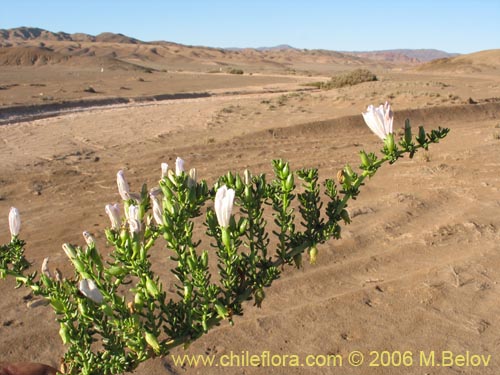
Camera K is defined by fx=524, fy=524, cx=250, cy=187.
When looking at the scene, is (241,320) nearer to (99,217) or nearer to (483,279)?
(483,279)

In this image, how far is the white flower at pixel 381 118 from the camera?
57.4 inches

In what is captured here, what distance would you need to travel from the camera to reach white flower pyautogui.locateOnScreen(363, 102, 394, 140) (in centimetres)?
146

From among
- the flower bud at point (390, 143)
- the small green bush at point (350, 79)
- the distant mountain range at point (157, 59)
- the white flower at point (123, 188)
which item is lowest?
the white flower at point (123, 188)

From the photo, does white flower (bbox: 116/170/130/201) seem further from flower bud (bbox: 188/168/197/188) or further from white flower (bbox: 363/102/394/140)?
white flower (bbox: 363/102/394/140)

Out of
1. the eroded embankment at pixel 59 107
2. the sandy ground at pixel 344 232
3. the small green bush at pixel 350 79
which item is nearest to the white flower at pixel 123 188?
the sandy ground at pixel 344 232

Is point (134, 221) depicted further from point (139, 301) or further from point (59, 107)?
point (59, 107)

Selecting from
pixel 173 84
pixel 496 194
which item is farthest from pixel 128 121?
pixel 173 84

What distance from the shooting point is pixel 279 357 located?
359cm

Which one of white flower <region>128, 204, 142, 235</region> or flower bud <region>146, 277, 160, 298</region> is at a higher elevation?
white flower <region>128, 204, 142, 235</region>

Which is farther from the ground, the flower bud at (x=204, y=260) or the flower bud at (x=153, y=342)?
the flower bud at (x=204, y=260)

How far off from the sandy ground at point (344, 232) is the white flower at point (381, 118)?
2386mm

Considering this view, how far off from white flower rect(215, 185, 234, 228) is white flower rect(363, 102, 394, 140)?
1.53ft

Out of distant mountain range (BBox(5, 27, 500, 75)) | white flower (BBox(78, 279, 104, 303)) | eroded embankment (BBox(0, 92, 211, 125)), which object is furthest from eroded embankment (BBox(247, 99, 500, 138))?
distant mountain range (BBox(5, 27, 500, 75))

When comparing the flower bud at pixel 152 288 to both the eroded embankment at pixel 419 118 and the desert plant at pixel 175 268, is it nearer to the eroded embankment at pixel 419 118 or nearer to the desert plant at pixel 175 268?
the desert plant at pixel 175 268
